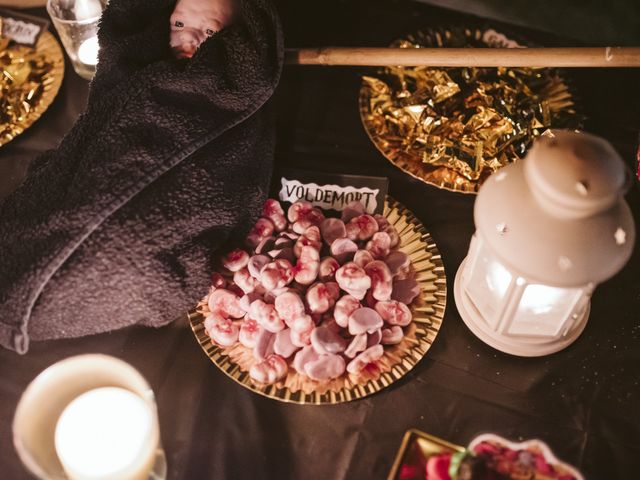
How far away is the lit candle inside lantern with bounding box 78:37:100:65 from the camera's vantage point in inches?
36.1

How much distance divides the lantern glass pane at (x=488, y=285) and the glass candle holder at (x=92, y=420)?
37cm

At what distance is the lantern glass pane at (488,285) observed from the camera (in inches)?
23.7

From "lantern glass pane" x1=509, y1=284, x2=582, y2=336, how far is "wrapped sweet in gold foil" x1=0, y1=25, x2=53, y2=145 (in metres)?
0.76

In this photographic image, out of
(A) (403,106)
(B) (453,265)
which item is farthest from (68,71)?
(B) (453,265)

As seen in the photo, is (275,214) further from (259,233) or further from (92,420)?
(92,420)

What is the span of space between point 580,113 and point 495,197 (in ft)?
1.37

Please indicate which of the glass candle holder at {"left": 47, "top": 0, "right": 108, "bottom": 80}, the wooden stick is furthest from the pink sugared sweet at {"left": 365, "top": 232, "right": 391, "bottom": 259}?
the glass candle holder at {"left": 47, "top": 0, "right": 108, "bottom": 80}

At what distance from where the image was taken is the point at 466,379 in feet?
2.21

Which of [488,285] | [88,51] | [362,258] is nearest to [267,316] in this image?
[362,258]

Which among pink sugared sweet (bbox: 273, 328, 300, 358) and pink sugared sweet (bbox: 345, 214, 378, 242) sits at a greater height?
pink sugared sweet (bbox: 345, 214, 378, 242)

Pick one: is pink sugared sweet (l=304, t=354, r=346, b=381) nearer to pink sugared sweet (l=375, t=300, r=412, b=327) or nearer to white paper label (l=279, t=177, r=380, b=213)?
pink sugared sweet (l=375, t=300, r=412, b=327)

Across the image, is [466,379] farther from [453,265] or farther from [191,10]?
[191,10]

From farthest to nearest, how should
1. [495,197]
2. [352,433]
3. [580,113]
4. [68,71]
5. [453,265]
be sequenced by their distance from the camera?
[68,71] → [580,113] → [453,265] → [352,433] → [495,197]

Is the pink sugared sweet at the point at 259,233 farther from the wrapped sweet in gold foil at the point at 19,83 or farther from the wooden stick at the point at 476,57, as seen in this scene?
the wrapped sweet in gold foil at the point at 19,83
